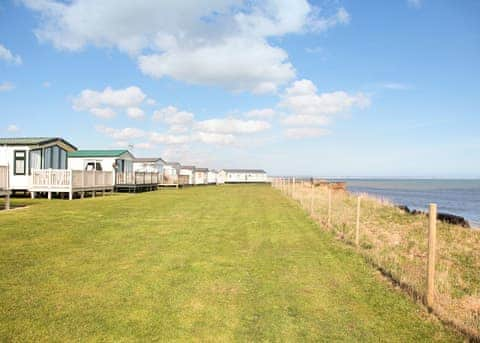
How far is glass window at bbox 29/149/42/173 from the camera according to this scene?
77.2 ft

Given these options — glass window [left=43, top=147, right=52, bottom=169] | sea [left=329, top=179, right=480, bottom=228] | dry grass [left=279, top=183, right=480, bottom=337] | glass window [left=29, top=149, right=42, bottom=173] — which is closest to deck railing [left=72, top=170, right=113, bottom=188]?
glass window [left=43, top=147, right=52, bottom=169]

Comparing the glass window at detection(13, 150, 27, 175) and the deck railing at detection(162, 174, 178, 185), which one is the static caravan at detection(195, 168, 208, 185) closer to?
the deck railing at detection(162, 174, 178, 185)

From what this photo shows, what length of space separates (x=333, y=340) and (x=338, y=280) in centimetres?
246

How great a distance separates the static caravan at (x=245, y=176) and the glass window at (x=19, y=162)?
6554 centimetres

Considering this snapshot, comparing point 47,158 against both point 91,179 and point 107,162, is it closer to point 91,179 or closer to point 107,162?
point 91,179

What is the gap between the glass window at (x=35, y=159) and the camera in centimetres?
2352

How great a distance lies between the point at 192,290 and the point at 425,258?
714 centimetres

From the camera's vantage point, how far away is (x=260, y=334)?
4.24 m

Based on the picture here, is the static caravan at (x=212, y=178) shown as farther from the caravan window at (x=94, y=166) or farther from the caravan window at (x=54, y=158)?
the caravan window at (x=54, y=158)

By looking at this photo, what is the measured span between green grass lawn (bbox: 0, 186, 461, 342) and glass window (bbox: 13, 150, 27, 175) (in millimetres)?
14908

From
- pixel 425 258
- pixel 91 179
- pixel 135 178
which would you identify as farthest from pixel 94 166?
pixel 425 258

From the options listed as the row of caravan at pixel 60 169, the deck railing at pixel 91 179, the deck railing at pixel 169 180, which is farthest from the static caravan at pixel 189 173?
the deck railing at pixel 91 179

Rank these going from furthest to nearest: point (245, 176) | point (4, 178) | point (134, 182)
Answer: point (245, 176) → point (134, 182) → point (4, 178)

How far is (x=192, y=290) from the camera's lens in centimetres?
567
